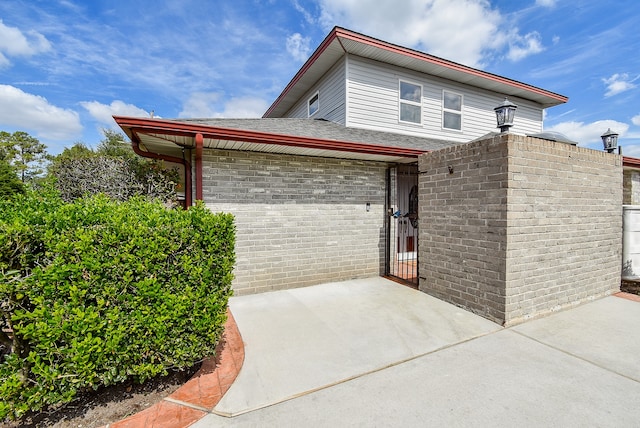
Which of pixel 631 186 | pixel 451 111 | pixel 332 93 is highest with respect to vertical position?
pixel 332 93

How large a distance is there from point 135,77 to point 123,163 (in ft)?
23.1

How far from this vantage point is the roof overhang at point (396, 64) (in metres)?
7.14

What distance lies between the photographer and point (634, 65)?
718 cm

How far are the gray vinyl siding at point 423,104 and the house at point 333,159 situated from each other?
0.03 metres

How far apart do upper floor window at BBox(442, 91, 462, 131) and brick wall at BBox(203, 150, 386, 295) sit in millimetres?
4341

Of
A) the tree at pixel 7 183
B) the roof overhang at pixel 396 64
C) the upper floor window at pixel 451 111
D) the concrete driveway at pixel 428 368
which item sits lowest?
the concrete driveway at pixel 428 368

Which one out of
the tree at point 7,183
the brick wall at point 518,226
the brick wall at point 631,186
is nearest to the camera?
the brick wall at point 518,226

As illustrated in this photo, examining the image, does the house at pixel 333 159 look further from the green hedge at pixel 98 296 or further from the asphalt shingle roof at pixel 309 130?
the green hedge at pixel 98 296

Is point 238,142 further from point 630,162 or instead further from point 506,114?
point 630,162

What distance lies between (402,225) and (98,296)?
649 centimetres

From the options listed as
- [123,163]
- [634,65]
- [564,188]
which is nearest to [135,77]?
[123,163]

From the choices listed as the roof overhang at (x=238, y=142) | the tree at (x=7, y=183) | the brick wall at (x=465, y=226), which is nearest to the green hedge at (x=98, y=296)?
the roof overhang at (x=238, y=142)

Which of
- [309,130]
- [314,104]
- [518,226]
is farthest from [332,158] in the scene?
[314,104]

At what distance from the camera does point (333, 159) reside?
568 centimetres
